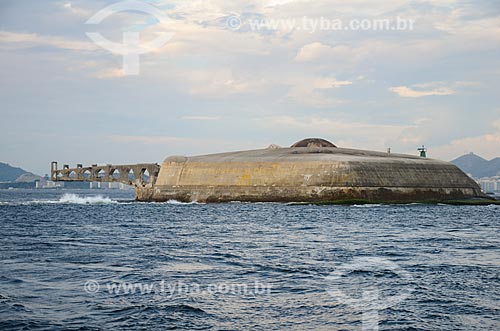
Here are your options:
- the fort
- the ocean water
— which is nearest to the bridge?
the fort

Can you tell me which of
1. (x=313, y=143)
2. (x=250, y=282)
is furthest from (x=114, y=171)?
(x=250, y=282)

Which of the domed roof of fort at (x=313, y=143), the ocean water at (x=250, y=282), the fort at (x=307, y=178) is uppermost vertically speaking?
the domed roof of fort at (x=313, y=143)

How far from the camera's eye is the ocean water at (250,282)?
13766mm

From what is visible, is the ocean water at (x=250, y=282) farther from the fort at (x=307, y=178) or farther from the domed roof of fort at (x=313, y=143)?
the domed roof of fort at (x=313, y=143)

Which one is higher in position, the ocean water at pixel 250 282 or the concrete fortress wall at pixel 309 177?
the concrete fortress wall at pixel 309 177

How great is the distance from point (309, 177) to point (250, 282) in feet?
197

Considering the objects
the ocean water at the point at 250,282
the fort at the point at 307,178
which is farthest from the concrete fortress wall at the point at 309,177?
the ocean water at the point at 250,282

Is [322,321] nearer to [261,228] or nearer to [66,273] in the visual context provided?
[66,273]

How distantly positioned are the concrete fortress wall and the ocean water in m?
44.1

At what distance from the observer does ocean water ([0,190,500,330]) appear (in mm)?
13766

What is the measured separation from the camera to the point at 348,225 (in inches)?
1582

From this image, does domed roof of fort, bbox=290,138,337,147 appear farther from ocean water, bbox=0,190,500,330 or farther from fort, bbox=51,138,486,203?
ocean water, bbox=0,190,500,330

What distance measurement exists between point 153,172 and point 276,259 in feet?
263

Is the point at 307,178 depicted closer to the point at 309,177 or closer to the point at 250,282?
the point at 309,177
